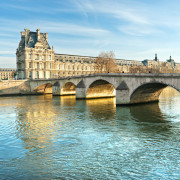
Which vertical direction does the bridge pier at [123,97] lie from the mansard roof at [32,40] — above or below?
below

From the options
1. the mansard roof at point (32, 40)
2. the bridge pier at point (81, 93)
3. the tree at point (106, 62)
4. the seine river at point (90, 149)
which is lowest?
the seine river at point (90, 149)

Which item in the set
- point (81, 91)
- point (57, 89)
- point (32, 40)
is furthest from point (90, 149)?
point (32, 40)

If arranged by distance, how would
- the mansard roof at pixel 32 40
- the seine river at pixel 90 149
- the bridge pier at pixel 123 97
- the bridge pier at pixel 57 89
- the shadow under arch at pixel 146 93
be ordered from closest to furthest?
the seine river at pixel 90 149, the shadow under arch at pixel 146 93, the bridge pier at pixel 123 97, the bridge pier at pixel 57 89, the mansard roof at pixel 32 40

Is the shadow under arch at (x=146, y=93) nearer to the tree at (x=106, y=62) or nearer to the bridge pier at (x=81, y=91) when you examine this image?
the bridge pier at (x=81, y=91)

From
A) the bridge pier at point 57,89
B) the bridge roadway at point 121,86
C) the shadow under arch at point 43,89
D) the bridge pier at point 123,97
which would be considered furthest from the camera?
the shadow under arch at point 43,89

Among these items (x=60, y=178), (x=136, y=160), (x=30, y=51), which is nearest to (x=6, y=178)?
(x=60, y=178)

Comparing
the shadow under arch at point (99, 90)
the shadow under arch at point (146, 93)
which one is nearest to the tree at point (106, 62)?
the shadow under arch at point (99, 90)

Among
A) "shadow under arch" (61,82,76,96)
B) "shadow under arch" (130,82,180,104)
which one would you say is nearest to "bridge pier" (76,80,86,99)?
"shadow under arch" (61,82,76,96)

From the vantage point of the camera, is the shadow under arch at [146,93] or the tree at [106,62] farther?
the tree at [106,62]

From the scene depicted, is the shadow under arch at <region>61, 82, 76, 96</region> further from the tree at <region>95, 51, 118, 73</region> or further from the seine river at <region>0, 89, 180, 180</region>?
the seine river at <region>0, 89, 180, 180</region>

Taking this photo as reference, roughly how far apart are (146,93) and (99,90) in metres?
16.7

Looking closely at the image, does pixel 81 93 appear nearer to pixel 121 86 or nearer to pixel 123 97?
pixel 121 86

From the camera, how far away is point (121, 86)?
3994cm

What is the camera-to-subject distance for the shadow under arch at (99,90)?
172 ft
